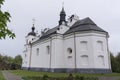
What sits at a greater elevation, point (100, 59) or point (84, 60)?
point (100, 59)

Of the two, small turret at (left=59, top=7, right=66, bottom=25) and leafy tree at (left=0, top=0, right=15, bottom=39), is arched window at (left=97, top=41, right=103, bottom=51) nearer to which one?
small turret at (left=59, top=7, right=66, bottom=25)

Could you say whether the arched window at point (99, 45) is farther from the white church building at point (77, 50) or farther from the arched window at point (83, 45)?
the arched window at point (83, 45)

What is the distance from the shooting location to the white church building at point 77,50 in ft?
85.1

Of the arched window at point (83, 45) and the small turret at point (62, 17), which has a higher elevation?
the small turret at point (62, 17)

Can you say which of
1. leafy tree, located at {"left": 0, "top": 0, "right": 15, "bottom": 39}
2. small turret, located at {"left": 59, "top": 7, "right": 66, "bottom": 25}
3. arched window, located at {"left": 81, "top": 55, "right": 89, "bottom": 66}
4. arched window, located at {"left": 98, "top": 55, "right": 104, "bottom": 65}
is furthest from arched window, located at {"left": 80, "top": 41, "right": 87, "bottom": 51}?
leafy tree, located at {"left": 0, "top": 0, "right": 15, "bottom": 39}

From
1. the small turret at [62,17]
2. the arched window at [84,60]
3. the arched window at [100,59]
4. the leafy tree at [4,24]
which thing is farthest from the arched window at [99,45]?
the leafy tree at [4,24]

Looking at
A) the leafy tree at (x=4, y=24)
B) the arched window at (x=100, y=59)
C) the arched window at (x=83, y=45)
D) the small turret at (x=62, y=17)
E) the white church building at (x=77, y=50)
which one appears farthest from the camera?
the small turret at (x=62, y=17)

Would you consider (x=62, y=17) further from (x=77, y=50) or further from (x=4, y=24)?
(x=4, y=24)

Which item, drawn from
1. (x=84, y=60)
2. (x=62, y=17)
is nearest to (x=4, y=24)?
(x=84, y=60)

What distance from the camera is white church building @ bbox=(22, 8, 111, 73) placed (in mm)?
25938

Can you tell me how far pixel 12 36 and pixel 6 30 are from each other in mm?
308

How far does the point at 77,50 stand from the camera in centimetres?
2703

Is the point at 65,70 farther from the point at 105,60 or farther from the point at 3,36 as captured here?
the point at 3,36

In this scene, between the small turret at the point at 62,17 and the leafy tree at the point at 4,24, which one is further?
the small turret at the point at 62,17
